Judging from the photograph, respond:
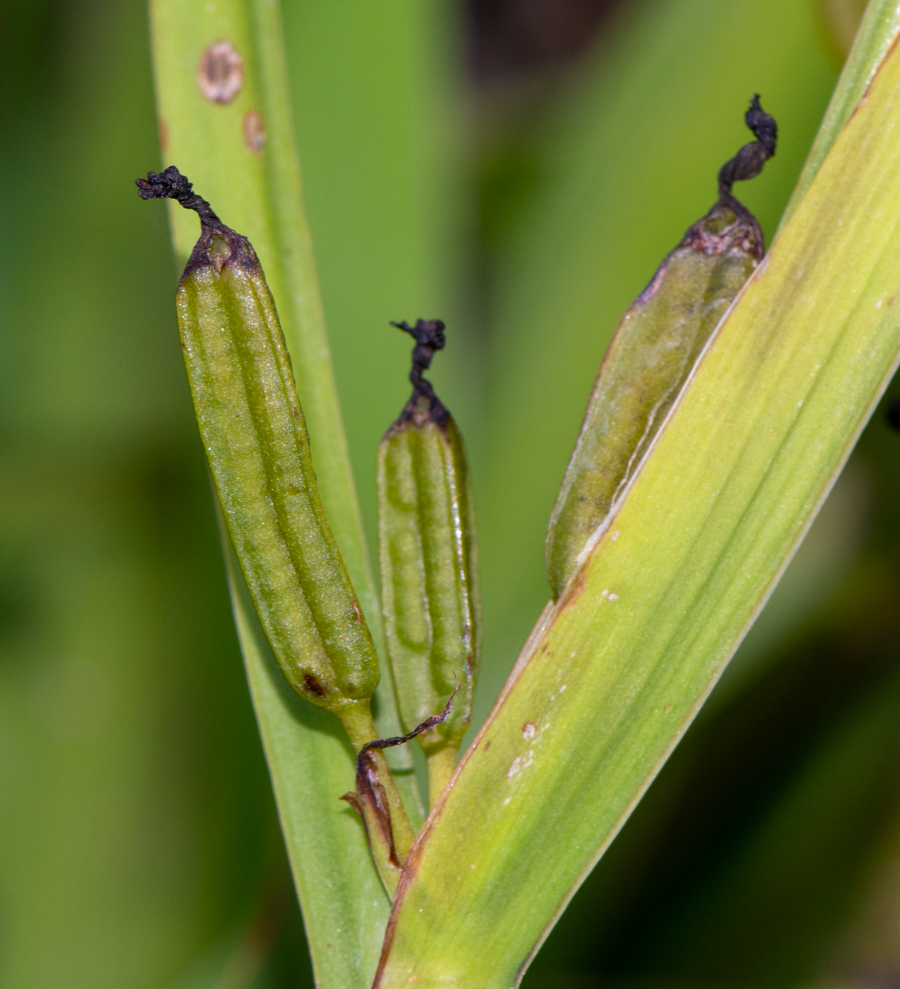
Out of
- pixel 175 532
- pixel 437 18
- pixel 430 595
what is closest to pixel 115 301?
pixel 175 532

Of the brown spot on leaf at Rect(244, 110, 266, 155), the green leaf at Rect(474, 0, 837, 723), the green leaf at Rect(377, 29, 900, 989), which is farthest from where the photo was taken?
the green leaf at Rect(474, 0, 837, 723)

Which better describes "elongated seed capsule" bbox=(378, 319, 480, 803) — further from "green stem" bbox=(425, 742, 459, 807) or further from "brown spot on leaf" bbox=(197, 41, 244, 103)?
"brown spot on leaf" bbox=(197, 41, 244, 103)

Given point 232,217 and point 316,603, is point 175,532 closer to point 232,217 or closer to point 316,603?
point 232,217

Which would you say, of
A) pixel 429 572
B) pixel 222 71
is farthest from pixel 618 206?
pixel 429 572

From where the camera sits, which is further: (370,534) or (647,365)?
(370,534)

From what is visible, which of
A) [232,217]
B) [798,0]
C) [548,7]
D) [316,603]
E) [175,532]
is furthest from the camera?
[548,7]

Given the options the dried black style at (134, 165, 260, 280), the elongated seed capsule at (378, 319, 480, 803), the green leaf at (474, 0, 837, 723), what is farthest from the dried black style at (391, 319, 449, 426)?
the green leaf at (474, 0, 837, 723)

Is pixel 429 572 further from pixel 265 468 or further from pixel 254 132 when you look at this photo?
pixel 254 132
